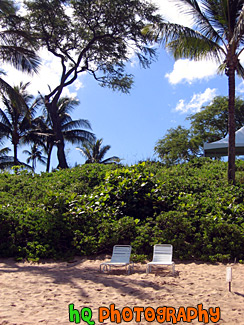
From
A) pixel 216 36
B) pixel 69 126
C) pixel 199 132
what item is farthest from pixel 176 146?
pixel 216 36

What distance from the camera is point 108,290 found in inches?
217

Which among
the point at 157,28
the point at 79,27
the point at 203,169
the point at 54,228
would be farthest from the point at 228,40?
the point at 79,27

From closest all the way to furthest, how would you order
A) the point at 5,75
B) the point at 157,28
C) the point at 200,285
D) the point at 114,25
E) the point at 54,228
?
the point at 200,285, the point at 54,228, the point at 157,28, the point at 5,75, the point at 114,25

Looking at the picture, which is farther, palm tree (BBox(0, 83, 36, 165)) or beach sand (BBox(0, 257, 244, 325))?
palm tree (BBox(0, 83, 36, 165))

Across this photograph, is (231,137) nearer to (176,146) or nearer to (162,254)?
(162,254)

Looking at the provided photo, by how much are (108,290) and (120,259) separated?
1487 millimetres

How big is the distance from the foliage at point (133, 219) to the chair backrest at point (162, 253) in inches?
18.2

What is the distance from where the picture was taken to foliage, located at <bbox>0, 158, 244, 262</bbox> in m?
7.67

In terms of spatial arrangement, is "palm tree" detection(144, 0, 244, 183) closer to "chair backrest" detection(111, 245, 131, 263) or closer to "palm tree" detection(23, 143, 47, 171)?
"chair backrest" detection(111, 245, 131, 263)

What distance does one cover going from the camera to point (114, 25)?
2055 centimetres

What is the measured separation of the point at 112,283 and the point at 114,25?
58.9 ft

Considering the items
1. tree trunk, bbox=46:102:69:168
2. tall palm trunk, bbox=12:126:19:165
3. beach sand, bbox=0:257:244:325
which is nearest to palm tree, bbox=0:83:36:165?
tall palm trunk, bbox=12:126:19:165

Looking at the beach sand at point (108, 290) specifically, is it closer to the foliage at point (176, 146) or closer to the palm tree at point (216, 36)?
the palm tree at point (216, 36)

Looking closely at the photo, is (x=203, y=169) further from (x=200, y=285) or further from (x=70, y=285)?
(x=70, y=285)
